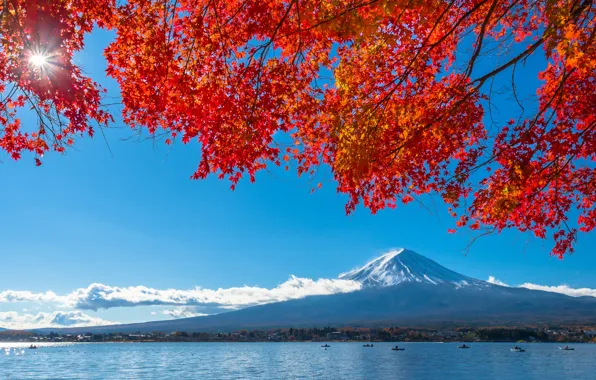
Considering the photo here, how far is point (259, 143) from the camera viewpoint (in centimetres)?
886

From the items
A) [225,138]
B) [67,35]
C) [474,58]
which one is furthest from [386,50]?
[67,35]

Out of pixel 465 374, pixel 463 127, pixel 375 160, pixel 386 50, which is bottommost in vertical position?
pixel 465 374

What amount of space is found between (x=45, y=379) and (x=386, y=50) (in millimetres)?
94364

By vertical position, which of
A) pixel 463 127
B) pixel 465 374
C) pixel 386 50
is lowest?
pixel 465 374

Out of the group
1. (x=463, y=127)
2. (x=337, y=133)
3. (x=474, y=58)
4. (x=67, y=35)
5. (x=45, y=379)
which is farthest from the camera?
(x=45, y=379)

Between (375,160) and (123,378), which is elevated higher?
(375,160)

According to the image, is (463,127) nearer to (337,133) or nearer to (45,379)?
(337,133)

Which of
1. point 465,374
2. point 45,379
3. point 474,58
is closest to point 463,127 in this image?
point 474,58

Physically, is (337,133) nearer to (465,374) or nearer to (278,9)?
(278,9)

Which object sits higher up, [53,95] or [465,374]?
[53,95]

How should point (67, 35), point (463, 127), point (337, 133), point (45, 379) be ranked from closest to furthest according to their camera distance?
point (67, 35)
point (337, 133)
point (463, 127)
point (45, 379)

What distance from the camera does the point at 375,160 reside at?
9.09m

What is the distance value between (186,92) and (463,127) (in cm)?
511

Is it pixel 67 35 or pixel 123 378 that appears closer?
pixel 67 35
